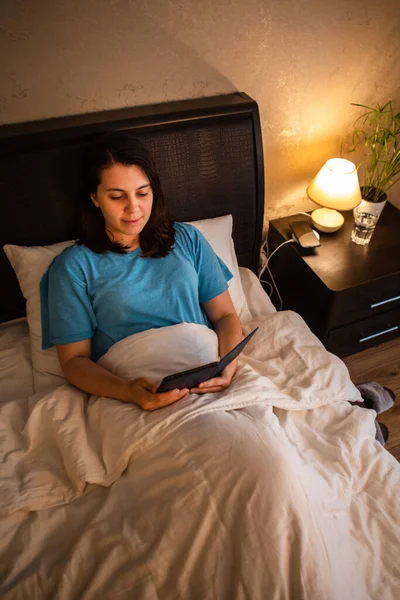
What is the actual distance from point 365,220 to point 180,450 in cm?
122

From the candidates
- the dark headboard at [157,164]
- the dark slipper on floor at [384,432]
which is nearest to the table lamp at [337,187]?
the dark headboard at [157,164]

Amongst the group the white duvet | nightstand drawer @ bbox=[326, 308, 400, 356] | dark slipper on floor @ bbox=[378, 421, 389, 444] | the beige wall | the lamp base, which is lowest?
dark slipper on floor @ bbox=[378, 421, 389, 444]

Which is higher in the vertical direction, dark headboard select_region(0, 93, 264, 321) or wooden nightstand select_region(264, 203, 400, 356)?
dark headboard select_region(0, 93, 264, 321)

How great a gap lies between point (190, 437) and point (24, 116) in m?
1.07

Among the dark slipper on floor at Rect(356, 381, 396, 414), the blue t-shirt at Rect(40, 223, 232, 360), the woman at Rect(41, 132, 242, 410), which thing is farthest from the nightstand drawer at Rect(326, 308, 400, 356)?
the blue t-shirt at Rect(40, 223, 232, 360)

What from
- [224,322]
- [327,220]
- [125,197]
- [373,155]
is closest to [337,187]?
[327,220]

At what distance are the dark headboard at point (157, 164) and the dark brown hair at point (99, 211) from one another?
4.9 inches

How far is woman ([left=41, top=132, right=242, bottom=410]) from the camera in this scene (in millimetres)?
1045

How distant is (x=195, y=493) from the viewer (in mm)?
808

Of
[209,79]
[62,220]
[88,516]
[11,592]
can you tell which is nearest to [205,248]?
[62,220]

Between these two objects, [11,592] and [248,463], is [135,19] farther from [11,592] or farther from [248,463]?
[11,592]

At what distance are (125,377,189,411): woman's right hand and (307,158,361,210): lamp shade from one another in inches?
38.8

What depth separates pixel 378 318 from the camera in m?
1.69

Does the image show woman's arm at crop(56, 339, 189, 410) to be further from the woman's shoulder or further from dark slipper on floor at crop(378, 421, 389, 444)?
dark slipper on floor at crop(378, 421, 389, 444)
